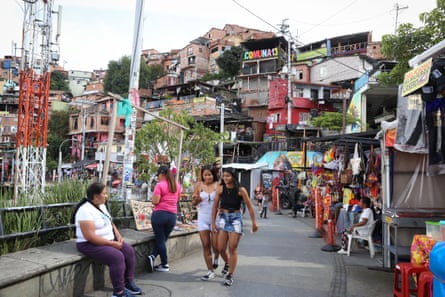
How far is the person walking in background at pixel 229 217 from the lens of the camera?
5156mm

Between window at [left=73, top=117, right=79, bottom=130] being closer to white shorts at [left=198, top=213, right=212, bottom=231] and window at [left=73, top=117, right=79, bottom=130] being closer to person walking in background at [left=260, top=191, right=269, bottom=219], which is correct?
person walking in background at [left=260, top=191, right=269, bottom=219]

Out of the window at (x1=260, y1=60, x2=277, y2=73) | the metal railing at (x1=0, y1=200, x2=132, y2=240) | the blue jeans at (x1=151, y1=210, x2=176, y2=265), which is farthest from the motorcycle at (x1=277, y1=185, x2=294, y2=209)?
the window at (x1=260, y1=60, x2=277, y2=73)

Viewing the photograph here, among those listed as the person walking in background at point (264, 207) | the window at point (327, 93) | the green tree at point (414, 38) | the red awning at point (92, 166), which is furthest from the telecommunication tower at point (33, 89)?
the window at point (327, 93)

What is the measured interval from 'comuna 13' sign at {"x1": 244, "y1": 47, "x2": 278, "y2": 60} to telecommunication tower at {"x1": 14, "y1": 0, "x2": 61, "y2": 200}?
30805mm

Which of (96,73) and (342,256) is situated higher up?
(96,73)

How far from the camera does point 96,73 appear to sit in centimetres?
9031

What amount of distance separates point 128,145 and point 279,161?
1838 centimetres

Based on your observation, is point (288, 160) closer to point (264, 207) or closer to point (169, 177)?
point (264, 207)

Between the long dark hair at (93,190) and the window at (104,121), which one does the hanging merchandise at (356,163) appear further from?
the window at (104,121)

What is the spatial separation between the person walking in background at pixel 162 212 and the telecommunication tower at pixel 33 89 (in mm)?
12298

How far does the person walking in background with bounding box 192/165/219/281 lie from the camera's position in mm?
5453

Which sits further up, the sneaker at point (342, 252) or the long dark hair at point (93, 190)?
the long dark hair at point (93, 190)

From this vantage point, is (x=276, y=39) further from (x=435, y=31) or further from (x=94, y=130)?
(x=435, y=31)

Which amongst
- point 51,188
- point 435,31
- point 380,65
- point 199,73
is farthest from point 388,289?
point 199,73
